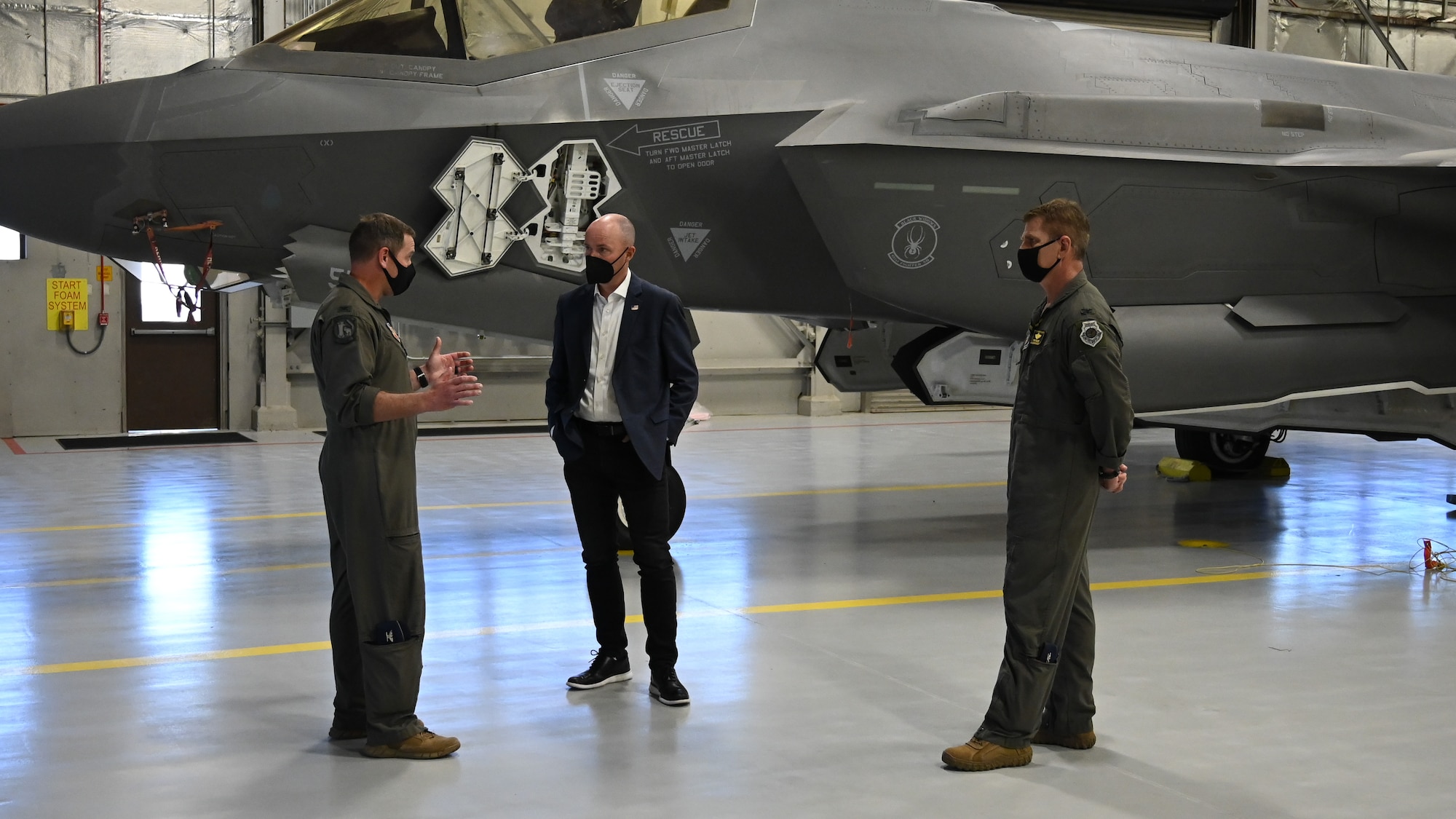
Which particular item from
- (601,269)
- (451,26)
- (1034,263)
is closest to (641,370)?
(601,269)

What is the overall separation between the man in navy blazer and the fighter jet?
2.29m

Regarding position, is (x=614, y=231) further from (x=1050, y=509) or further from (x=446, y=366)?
(x=1050, y=509)

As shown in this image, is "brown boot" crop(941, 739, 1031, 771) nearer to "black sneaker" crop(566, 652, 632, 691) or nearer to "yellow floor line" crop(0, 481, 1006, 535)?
"black sneaker" crop(566, 652, 632, 691)

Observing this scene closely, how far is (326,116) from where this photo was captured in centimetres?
673

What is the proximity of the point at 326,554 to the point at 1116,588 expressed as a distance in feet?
15.2

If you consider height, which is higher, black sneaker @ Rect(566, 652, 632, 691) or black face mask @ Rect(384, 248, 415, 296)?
black face mask @ Rect(384, 248, 415, 296)

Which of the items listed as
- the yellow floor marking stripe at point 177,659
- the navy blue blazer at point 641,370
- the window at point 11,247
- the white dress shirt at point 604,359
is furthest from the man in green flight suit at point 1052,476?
the window at point 11,247

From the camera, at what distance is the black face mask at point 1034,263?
424 cm

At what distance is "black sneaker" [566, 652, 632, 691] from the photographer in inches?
194

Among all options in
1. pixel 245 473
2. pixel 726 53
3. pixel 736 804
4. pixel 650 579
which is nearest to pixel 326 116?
pixel 726 53

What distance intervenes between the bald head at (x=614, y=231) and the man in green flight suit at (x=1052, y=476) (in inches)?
61.4

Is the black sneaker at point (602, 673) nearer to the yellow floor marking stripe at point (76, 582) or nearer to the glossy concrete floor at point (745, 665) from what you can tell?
the glossy concrete floor at point (745, 665)

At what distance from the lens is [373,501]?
4.04 meters

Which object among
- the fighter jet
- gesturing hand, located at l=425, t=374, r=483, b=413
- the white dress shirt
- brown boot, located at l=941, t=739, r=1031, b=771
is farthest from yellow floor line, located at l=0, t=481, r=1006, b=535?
brown boot, located at l=941, t=739, r=1031, b=771
